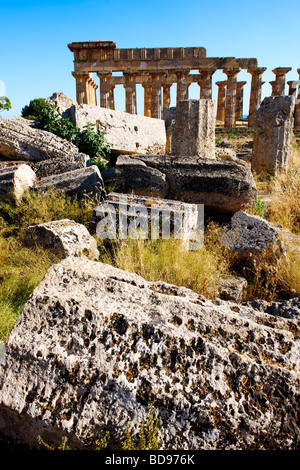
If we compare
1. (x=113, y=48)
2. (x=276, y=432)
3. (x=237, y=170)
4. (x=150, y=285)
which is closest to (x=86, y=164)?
(x=237, y=170)

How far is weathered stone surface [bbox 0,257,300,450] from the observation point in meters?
1.44

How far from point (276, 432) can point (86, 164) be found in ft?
18.4

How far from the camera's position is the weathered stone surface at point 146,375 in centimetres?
144

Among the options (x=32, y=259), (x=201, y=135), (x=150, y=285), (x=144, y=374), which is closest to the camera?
(x=144, y=374)

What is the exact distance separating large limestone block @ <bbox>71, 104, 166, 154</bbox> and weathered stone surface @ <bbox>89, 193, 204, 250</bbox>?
12.5ft

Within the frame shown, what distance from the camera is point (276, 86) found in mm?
26172

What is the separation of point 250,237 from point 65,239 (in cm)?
228

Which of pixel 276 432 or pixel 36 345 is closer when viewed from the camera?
pixel 276 432

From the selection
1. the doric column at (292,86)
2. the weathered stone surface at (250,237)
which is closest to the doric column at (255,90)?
the doric column at (292,86)

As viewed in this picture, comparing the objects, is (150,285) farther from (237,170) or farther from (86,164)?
(86,164)

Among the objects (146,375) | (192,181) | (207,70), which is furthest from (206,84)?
(146,375)

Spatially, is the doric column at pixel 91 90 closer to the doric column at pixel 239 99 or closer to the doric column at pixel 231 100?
the doric column at pixel 231 100

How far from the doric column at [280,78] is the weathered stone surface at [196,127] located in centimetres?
2177

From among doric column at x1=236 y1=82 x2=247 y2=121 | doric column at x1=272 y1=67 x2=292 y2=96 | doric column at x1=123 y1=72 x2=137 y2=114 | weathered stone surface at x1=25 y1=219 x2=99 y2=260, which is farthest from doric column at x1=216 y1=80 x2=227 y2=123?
weathered stone surface at x1=25 y1=219 x2=99 y2=260
